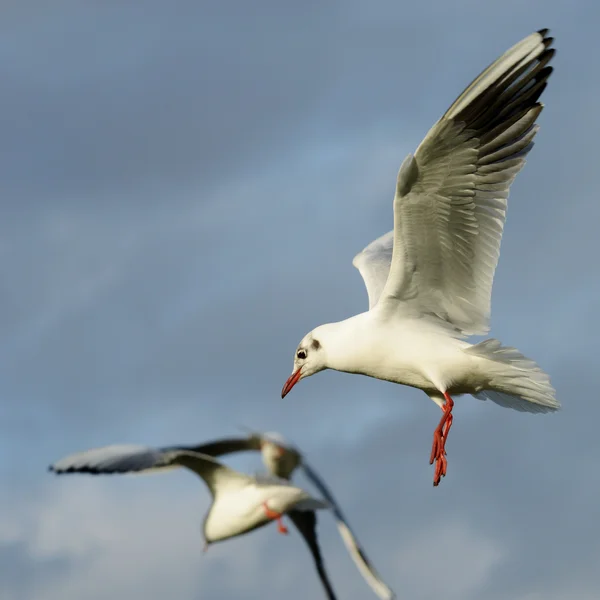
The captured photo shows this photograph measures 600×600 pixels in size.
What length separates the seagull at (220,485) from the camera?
7.60 meters

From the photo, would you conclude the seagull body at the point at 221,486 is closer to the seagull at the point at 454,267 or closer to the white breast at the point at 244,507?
the white breast at the point at 244,507

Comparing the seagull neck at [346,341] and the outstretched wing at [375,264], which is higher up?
the outstretched wing at [375,264]

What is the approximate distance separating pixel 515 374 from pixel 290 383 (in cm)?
182

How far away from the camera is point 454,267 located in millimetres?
8859

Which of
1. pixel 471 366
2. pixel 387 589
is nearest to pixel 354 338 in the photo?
pixel 471 366

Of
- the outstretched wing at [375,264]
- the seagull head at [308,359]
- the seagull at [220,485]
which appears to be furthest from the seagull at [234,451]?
the outstretched wing at [375,264]

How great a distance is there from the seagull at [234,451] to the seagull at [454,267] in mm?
962

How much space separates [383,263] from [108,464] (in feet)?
13.5

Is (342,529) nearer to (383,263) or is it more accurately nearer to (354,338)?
(354,338)

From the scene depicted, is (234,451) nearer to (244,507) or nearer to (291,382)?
(244,507)

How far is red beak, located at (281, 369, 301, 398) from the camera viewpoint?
31.1 feet

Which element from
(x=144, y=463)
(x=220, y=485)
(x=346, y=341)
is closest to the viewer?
(x=144, y=463)

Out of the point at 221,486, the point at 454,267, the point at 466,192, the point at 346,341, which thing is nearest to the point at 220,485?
the point at 221,486

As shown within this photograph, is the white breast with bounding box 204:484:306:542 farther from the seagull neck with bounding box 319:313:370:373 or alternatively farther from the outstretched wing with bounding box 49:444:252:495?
the seagull neck with bounding box 319:313:370:373
